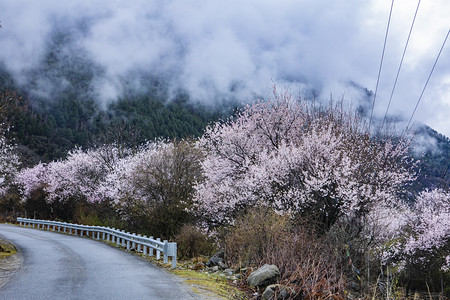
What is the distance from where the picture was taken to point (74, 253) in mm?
15953

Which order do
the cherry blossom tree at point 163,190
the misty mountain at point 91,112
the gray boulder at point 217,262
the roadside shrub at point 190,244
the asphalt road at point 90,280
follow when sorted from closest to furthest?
1. the asphalt road at point 90,280
2. the gray boulder at point 217,262
3. the roadside shrub at point 190,244
4. the cherry blossom tree at point 163,190
5. the misty mountain at point 91,112

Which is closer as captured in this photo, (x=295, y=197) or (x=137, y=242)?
(x=295, y=197)

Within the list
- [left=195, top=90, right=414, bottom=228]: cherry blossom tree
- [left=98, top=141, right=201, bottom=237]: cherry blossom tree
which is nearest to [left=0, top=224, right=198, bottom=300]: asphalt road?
[left=98, top=141, right=201, bottom=237]: cherry blossom tree

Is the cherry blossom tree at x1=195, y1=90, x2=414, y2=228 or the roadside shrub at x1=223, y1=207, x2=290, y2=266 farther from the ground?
the cherry blossom tree at x1=195, y1=90, x2=414, y2=228

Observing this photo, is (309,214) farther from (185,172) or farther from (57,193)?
(57,193)

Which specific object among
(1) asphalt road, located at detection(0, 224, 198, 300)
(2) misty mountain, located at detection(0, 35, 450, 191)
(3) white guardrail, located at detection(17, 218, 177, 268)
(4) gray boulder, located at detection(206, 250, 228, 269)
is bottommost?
(1) asphalt road, located at detection(0, 224, 198, 300)

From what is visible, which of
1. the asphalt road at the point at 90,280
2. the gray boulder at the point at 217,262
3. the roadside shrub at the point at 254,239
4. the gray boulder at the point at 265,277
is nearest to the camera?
the asphalt road at the point at 90,280

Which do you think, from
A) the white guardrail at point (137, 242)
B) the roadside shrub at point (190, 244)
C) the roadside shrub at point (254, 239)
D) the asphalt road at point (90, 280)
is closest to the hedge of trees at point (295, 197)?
the roadside shrub at point (254, 239)

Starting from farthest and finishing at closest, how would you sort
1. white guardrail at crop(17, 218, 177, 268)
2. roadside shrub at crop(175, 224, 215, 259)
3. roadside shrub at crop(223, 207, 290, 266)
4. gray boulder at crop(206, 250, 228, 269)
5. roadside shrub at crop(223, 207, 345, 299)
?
roadside shrub at crop(175, 224, 215, 259)
white guardrail at crop(17, 218, 177, 268)
gray boulder at crop(206, 250, 228, 269)
roadside shrub at crop(223, 207, 290, 266)
roadside shrub at crop(223, 207, 345, 299)

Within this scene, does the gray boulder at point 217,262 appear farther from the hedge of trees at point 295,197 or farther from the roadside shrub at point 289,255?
the hedge of trees at point 295,197

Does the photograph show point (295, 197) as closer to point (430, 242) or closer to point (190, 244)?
point (190, 244)

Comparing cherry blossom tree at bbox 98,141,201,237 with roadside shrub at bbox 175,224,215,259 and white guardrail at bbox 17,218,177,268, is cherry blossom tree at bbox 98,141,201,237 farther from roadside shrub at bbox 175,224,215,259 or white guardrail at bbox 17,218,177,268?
roadside shrub at bbox 175,224,215,259

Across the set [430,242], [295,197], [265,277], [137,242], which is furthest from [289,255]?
[430,242]

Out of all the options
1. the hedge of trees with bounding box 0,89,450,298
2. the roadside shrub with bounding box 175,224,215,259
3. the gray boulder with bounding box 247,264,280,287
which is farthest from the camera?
the roadside shrub with bounding box 175,224,215,259
